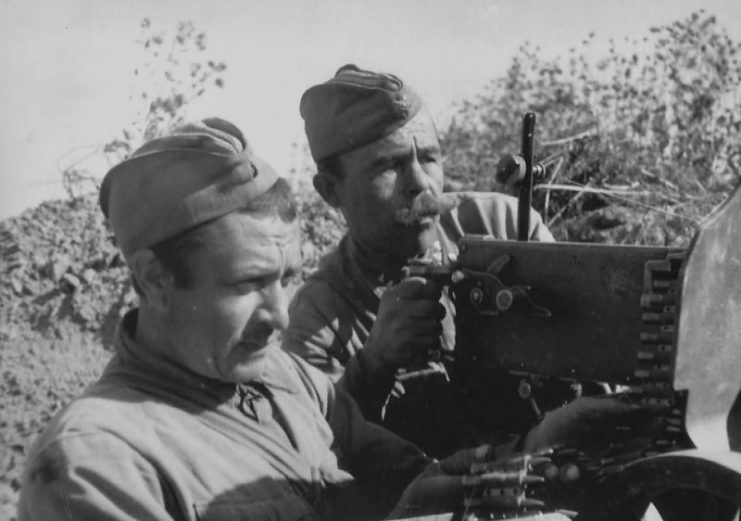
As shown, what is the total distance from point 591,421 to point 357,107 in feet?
6.25

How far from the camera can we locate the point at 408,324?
412cm

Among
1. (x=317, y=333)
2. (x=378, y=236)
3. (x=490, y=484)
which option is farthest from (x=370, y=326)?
(x=490, y=484)

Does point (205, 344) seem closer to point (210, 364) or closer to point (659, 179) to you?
point (210, 364)

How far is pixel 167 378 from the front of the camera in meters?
3.32

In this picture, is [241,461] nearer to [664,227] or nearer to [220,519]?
[220,519]

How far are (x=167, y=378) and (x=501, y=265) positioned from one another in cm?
102

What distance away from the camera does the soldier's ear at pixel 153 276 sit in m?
3.33

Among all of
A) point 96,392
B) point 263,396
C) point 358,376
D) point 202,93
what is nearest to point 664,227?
point 202,93

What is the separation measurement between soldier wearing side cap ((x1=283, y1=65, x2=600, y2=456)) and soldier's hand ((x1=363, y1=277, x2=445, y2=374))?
1 centimetres

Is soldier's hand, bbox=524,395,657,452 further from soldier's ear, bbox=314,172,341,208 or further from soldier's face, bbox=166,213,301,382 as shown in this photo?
soldier's ear, bbox=314,172,341,208

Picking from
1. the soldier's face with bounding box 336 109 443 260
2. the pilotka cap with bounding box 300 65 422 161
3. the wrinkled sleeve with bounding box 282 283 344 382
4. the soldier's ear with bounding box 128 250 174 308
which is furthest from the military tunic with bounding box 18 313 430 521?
the pilotka cap with bounding box 300 65 422 161

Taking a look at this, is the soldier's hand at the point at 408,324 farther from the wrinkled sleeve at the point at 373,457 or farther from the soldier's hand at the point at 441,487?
the soldier's hand at the point at 441,487

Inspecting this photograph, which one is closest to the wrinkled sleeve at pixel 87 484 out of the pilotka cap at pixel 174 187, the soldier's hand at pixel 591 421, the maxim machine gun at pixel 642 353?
the pilotka cap at pixel 174 187

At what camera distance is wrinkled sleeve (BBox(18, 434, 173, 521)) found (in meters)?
2.91
